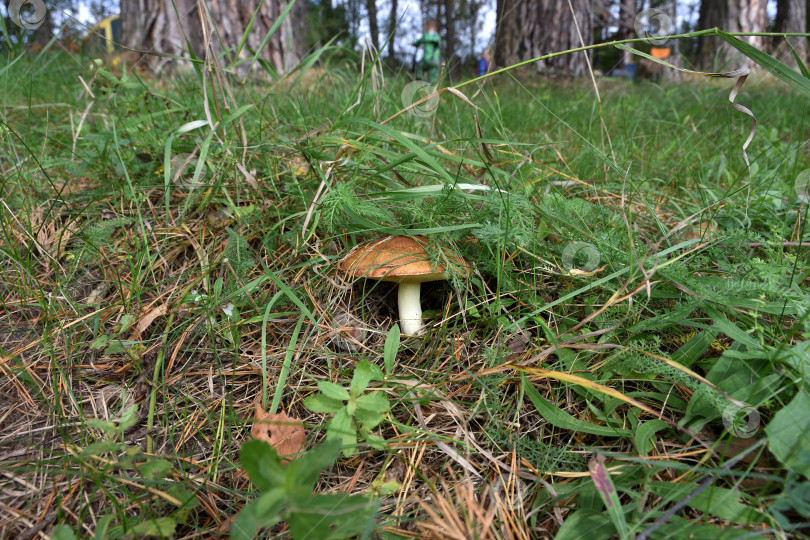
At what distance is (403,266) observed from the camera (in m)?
1.43

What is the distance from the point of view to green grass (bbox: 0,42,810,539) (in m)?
1.04

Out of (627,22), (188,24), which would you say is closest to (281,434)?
(188,24)

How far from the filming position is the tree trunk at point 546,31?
5402 millimetres

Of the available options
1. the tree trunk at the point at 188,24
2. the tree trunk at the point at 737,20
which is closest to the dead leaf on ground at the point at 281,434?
the tree trunk at the point at 188,24

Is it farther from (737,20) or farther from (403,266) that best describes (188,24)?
(737,20)

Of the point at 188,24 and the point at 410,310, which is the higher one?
the point at 188,24

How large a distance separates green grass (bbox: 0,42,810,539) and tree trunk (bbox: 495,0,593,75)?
3975 millimetres

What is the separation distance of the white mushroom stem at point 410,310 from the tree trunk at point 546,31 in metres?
4.86

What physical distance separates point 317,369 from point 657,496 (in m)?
1.00

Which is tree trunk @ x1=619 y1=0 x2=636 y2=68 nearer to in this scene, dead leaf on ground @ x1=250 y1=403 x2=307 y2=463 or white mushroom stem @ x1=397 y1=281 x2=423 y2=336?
white mushroom stem @ x1=397 y1=281 x2=423 y2=336

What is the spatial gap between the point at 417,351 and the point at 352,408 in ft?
1.44

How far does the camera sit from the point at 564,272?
1528mm

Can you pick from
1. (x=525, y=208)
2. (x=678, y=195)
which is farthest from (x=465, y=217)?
(x=678, y=195)

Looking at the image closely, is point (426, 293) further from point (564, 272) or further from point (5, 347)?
point (5, 347)
